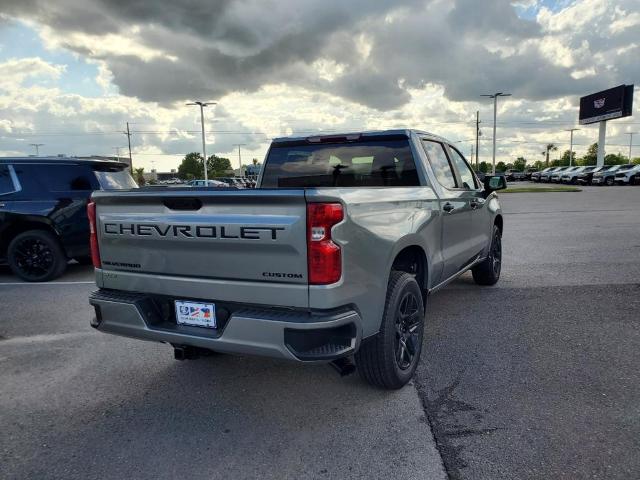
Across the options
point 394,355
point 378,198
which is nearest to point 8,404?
point 394,355

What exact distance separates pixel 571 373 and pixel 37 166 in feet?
24.6

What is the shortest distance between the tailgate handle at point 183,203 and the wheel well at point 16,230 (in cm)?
526

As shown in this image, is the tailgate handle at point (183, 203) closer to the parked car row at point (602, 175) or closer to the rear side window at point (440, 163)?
the rear side window at point (440, 163)

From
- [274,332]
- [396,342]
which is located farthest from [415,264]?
[274,332]

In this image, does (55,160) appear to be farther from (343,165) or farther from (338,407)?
(338,407)

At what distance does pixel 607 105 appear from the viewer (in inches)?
2063

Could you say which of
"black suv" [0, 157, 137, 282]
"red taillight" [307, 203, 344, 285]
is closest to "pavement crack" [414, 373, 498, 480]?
"red taillight" [307, 203, 344, 285]

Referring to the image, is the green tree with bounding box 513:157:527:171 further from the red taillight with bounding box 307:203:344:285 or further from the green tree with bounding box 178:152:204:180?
the red taillight with bounding box 307:203:344:285

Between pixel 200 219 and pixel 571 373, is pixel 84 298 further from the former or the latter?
pixel 571 373

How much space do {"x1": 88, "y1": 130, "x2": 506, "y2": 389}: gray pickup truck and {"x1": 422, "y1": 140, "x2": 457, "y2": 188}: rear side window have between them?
40cm

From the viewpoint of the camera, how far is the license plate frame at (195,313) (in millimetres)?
2967

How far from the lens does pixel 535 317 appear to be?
507 centimetres

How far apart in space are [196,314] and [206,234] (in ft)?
1.73

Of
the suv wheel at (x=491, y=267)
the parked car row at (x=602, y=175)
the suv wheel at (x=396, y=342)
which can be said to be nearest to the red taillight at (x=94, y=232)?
the suv wheel at (x=396, y=342)
